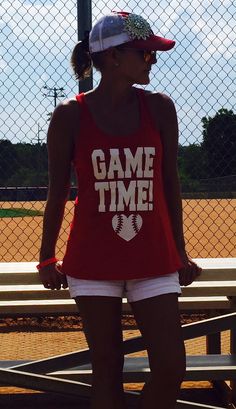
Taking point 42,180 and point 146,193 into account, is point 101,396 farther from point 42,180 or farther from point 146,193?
point 42,180

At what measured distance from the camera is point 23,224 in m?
23.3

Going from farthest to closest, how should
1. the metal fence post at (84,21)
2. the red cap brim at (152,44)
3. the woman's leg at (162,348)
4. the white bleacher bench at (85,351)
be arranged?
the metal fence post at (84,21)
the white bleacher bench at (85,351)
the red cap brim at (152,44)
the woman's leg at (162,348)

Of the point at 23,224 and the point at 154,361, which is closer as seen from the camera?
the point at 154,361

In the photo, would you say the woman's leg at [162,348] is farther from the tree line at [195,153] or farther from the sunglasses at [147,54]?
the tree line at [195,153]

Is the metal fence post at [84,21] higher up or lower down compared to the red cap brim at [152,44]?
higher up

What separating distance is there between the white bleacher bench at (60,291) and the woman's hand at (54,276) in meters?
0.66

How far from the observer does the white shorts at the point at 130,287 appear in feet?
7.72

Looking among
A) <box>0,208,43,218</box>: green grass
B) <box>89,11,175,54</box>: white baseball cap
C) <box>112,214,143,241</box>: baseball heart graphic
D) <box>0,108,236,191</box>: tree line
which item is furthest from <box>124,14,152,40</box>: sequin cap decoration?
<box>0,208,43,218</box>: green grass

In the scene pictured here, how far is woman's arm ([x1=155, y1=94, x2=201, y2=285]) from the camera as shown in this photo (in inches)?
97.8

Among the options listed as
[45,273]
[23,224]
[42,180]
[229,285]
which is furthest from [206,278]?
[23,224]

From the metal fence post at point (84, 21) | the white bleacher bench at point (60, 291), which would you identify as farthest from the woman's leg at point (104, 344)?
the metal fence post at point (84, 21)

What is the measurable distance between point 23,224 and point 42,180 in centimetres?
927

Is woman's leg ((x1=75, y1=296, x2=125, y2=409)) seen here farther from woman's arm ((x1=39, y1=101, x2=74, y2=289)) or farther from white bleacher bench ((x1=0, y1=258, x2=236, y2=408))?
white bleacher bench ((x1=0, y1=258, x2=236, y2=408))

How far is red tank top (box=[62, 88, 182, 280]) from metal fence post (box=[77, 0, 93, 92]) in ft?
5.61
